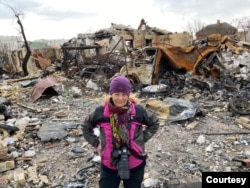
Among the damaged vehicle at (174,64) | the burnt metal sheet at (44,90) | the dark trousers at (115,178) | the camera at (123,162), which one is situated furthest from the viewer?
the damaged vehicle at (174,64)

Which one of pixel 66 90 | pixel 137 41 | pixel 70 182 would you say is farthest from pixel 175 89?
pixel 137 41

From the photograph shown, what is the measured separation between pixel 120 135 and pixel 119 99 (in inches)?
11.3

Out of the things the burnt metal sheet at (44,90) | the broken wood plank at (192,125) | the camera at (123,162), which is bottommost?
the broken wood plank at (192,125)

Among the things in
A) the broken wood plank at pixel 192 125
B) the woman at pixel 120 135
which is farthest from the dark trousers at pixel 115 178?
the broken wood plank at pixel 192 125

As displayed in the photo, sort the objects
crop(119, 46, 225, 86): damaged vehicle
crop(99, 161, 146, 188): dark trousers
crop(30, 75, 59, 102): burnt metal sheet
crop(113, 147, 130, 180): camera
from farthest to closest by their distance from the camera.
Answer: crop(119, 46, 225, 86): damaged vehicle < crop(30, 75, 59, 102): burnt metal sheet < crop(99, 161, 146, 188): dark trousers < crop(113, 147, 130, 180): camera

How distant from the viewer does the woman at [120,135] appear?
8.98 ft

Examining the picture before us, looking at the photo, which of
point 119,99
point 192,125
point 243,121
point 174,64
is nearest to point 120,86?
point 119,99

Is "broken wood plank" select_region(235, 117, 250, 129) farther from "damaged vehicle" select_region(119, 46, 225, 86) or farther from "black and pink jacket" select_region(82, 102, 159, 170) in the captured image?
"black and pink jacket" select_region(82, 102, 159, 170)

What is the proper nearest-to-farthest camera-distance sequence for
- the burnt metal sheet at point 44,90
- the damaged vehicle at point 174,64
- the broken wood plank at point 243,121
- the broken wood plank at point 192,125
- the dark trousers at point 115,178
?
1. the dark trousers at point 115,178
2. the broken wood plank at point 192,125
3. the broken wood plank at point 243,121
4. the burnt metal sheet at point 44,90
5. the damaged vehicle at point 174,64

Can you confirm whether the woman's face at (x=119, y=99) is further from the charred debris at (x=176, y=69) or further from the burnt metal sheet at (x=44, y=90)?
the burnt metal sheet at (x=44, y=90)

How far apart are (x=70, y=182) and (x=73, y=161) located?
1.92ft

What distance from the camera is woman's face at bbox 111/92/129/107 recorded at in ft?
9.00

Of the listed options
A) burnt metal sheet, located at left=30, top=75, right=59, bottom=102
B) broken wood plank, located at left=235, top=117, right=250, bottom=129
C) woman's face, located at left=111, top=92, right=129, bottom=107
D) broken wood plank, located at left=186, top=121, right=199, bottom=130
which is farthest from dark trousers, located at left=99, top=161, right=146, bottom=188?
burnt metal sheet, located at left=30, top=75, right=59, bottom=102

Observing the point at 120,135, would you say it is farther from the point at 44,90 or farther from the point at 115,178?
the point at 44,90
